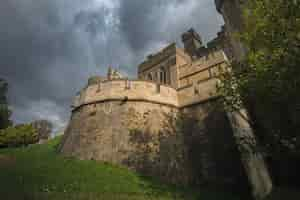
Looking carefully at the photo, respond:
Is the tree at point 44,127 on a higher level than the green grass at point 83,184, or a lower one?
higher

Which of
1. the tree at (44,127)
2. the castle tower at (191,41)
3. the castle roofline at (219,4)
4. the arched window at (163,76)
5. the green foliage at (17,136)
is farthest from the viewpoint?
the tree at (44,127)

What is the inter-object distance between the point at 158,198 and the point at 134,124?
646cm

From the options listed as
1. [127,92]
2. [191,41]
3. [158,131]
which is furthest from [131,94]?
[191,41]

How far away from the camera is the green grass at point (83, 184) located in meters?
8.41

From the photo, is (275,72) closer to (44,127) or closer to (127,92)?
(127,92)

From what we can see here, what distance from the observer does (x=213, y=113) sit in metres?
15.6

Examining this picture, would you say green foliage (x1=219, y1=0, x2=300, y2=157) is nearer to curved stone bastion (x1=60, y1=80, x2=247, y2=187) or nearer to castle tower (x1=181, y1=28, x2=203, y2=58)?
curved stone bastion (x1=60, y1=80, x2=247, y2=187)

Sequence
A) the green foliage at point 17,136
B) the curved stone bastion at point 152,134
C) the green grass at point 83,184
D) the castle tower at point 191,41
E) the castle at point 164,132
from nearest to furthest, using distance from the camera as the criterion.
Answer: the green grass at point 83,184 < the castle at point 164,132 < the curved stone bastion at point 152,134 < the green foliage at point 17,136 < the castle tower at point 191,41

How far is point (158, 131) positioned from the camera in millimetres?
15273

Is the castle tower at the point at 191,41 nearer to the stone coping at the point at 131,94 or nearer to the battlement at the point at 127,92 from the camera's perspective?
the stone coping at the point at 131,94

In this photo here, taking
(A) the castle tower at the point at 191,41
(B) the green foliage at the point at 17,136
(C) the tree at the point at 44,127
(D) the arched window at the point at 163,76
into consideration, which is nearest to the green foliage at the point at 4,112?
(B) the green foliage at the point at 17,136

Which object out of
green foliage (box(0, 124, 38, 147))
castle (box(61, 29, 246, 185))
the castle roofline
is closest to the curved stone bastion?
castle (box(61, 29, 246, 185))

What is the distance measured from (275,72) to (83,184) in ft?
31.9

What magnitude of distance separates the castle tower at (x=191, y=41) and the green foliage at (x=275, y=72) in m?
26.3
